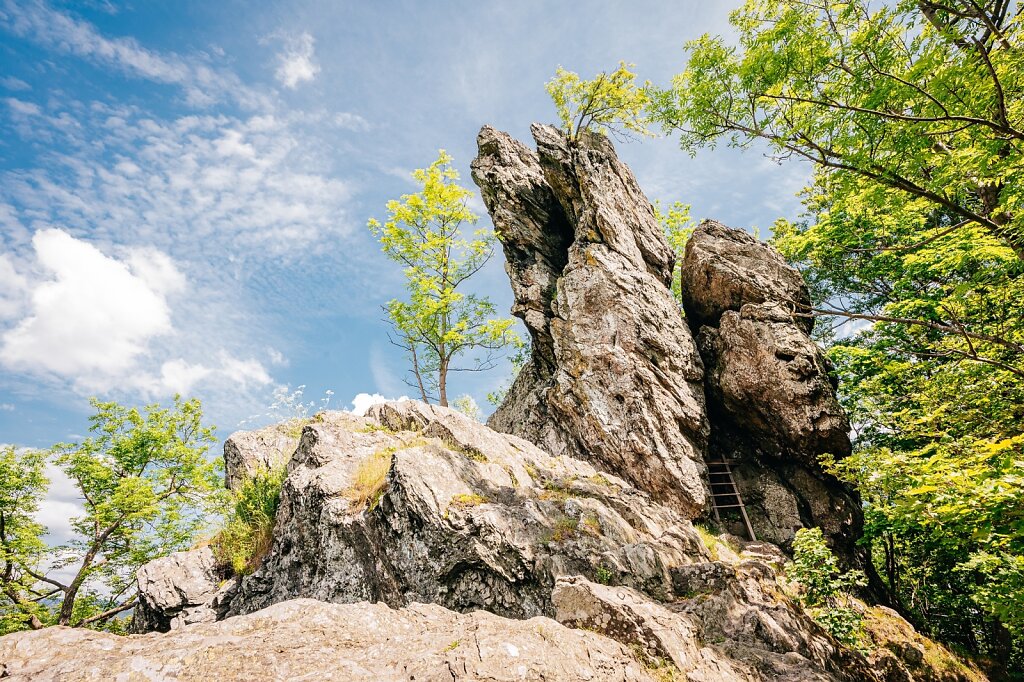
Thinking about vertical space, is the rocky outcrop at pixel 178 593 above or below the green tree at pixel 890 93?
below

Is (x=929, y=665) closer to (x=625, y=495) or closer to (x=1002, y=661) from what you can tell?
(x=625, y=495)

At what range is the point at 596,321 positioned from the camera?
15.2 m

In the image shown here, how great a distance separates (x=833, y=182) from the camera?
27.6ft

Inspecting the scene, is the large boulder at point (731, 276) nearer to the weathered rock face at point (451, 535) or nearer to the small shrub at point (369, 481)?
the weathered rock face at point (451, 535)

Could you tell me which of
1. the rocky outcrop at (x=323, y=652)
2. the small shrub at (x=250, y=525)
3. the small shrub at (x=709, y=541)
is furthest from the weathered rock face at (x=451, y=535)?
the rocky outcrop at (x=323, y=652)

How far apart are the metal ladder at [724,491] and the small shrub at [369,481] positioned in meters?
10.3

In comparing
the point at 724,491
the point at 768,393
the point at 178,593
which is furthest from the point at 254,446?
the point at 768,393

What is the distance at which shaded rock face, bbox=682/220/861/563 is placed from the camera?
14.0 metres

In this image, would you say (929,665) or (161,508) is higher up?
(161,508)

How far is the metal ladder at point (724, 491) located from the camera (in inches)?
547

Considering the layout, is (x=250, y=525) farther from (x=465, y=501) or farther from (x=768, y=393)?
(x=768, y=393)

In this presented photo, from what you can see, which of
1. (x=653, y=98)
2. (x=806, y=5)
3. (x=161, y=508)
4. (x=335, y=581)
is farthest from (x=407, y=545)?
(x=161, y=508)

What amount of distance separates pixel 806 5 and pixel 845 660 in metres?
10.5

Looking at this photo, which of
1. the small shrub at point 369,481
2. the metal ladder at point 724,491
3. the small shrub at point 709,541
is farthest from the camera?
the metal ladder at point 724,491
